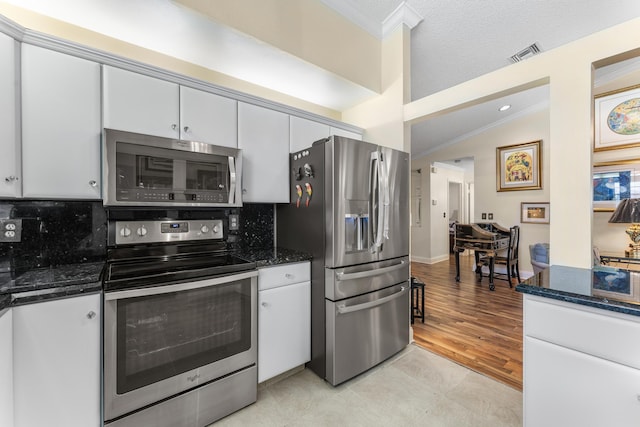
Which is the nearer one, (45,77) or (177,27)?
(45,77)

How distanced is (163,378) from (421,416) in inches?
62.1

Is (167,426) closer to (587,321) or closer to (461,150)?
(587,321)

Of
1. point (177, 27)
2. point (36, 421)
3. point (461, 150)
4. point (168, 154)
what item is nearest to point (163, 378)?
point (36, 421)

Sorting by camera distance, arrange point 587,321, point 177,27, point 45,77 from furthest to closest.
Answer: point 177,27, point 45,77, point 587,321

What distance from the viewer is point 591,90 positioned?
1.57 m

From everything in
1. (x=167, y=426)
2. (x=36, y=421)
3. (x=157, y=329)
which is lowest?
(x=167, y=426)

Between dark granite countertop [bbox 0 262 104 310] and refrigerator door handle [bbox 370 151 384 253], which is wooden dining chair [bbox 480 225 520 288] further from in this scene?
dark granite countertop [bbox 0 262 104 310]

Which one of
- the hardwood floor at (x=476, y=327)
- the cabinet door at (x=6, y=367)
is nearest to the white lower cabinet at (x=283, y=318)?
the cabinet door at (x=6, y=367)

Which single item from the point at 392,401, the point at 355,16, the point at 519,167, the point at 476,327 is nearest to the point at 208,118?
the point at 355,16

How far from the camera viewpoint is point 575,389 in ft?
3.87

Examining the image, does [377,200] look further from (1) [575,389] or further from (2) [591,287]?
(1) [575,389]

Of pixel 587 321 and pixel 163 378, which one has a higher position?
pixel 587 321

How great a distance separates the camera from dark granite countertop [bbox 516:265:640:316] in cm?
107

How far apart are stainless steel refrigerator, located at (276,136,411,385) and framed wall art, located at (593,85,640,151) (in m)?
3.59
